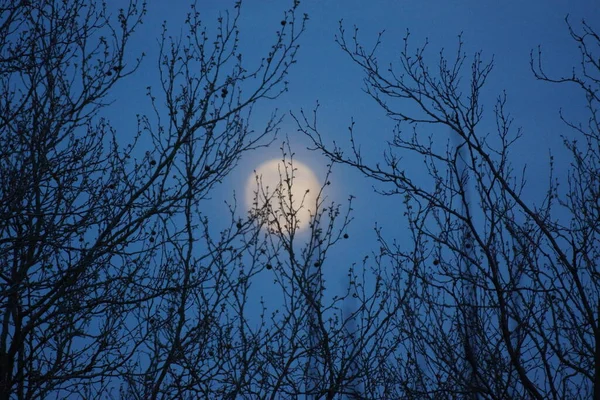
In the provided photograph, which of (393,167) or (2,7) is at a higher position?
(2,7)

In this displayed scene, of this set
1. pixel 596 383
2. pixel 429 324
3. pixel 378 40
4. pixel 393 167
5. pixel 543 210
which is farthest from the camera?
pixel 429 324

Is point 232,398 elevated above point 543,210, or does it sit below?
below

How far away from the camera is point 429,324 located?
6387 millimetres


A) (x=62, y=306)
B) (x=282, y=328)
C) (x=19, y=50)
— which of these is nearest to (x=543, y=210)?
(x=282, y=328)

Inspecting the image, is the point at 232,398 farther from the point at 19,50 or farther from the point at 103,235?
the point at 19,50

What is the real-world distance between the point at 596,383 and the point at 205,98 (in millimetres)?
3905

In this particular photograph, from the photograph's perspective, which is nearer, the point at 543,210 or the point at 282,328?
the point at 543,210

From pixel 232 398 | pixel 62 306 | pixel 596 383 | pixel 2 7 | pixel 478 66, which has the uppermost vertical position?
pixel 2 7

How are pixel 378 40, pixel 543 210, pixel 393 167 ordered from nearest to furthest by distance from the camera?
pixel 393 167, pixel 378 40, pixel 543 210

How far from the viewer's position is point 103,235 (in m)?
5.01

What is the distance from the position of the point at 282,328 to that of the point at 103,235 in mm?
2285

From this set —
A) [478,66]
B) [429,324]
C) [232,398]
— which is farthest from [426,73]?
[232,398]

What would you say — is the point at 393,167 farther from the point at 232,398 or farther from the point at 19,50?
the point at 19,50

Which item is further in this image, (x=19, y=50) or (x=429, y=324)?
(x=429, y=324)
